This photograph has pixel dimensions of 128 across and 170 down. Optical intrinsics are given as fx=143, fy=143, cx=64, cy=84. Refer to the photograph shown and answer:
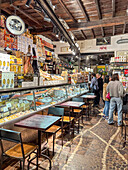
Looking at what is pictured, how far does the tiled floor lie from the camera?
2592 millimetres

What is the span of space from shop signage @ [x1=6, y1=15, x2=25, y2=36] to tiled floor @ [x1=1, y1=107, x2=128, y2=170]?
10.3 ft

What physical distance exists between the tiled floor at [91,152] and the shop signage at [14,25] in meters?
3.14

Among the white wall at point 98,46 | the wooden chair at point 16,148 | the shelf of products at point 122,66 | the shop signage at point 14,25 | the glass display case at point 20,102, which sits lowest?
the wooden chair at point 16,148

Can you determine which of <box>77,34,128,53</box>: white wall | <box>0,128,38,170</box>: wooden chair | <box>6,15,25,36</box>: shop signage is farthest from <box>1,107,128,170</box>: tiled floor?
<box>77,34,128,53</box>: white wall

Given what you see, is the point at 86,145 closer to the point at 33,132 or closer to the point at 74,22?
A: the point at 33,132

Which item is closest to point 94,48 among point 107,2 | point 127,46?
point 127,46

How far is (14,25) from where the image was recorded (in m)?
4.00

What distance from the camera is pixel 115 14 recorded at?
6230mm

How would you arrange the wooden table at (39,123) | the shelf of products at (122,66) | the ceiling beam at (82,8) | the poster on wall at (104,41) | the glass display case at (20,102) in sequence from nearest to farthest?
the wooden table at (39,123) < the glass display case at (20,102) < the ceiling beam at (82,8) < the shelf of products at (122,66) < the poster on wall at (104,41)

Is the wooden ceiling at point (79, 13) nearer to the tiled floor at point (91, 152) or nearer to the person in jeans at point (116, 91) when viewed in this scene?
the person in jeans at point (116, 91)

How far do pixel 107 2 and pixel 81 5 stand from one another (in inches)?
37.0

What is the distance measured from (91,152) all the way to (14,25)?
12.5ft

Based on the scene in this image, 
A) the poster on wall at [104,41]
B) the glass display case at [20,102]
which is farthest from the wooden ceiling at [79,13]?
the poster on wall at [104,41]

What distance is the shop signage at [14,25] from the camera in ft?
12.7
